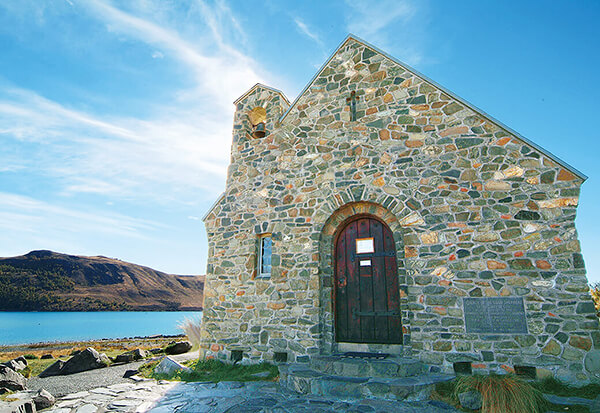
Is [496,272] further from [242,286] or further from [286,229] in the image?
[242,286]

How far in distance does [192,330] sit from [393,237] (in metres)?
8.44

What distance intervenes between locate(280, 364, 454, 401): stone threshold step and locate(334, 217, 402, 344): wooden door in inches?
49.8

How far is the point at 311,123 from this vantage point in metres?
8.04

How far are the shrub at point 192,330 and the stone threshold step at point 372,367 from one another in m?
6.97

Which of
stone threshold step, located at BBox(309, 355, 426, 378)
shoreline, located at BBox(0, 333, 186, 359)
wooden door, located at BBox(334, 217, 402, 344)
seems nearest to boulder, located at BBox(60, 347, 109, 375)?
stone threshold step, located at BBox(309, 355, 426, 378)

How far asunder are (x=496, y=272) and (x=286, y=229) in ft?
14.5

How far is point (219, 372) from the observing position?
6883mm

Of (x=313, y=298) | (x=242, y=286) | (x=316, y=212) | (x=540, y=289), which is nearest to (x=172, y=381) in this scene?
(x=242, y=286)

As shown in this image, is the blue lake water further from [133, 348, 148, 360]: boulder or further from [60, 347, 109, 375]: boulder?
[60, 347, 109, 375]: boulder

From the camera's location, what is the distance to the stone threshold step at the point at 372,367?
5.14 m

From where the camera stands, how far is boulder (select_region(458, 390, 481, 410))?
4.17 metres

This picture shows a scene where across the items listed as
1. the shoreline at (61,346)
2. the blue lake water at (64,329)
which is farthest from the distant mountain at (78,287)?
the shoreline at (61,346)

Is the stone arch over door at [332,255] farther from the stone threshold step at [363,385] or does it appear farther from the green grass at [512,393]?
the green grass at [512,393]

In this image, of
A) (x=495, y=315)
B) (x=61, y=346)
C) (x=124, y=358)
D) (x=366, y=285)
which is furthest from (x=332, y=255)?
(x=61, y=346)
